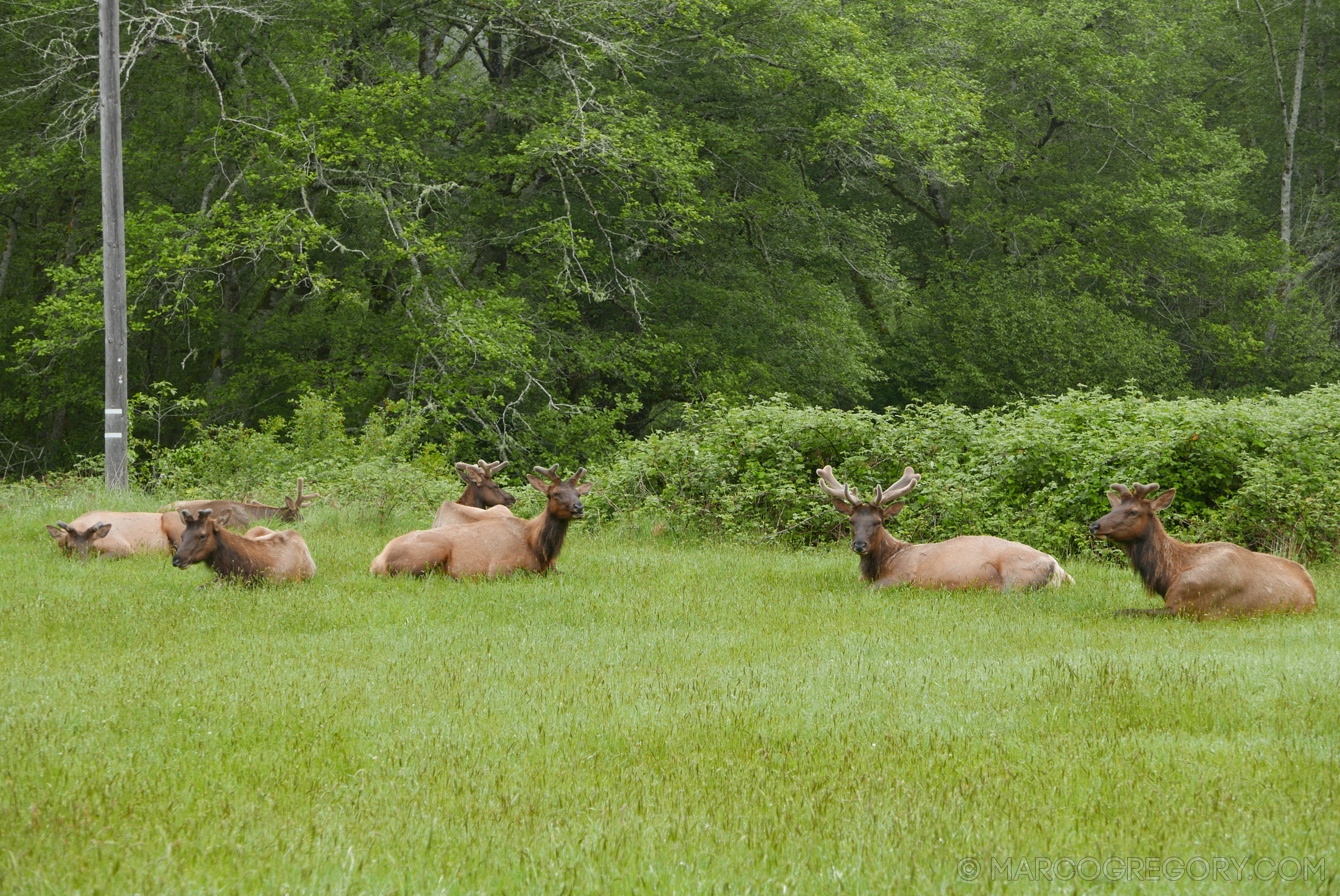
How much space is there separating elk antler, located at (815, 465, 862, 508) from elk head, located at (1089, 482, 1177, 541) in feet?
7.66

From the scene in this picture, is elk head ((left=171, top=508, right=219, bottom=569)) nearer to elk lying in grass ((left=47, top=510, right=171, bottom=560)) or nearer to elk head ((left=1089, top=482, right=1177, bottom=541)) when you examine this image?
elk lying in grass ((left=47, top=510, right=171, bottom=560))

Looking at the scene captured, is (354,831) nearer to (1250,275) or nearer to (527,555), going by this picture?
(527,555)

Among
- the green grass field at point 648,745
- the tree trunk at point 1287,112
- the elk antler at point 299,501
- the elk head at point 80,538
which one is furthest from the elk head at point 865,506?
the tree trunk at point 1287,112

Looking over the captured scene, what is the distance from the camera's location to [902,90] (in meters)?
27.3

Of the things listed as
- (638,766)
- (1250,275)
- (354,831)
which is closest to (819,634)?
(638,766)

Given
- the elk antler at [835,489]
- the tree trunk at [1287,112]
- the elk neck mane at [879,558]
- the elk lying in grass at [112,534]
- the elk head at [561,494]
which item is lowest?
the elk lying in grass at [112,534]

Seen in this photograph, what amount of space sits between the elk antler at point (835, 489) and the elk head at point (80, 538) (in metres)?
7.44

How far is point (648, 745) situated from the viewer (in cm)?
573

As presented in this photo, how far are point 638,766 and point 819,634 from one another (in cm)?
344

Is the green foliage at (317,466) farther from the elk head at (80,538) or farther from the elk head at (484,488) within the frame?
the elk head at (80,538)

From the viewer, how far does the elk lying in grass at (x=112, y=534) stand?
12.2 meters

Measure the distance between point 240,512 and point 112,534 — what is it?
2.05 metres

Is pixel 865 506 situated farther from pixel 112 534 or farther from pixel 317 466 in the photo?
pixel 317 466

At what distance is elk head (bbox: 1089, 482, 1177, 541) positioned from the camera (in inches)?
368
